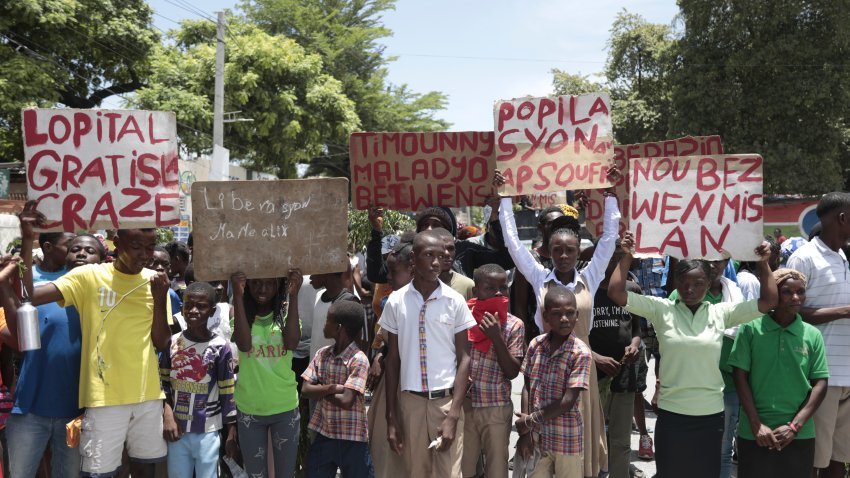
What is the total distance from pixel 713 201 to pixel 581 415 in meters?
1.58

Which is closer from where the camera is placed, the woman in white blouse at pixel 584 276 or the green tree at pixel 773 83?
the woman in white blouse at pixel 584 276

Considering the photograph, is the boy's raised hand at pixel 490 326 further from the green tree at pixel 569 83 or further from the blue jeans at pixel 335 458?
the green tree at pixel 569 83

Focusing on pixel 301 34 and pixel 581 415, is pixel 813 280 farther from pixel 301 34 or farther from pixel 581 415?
pixel 301 34

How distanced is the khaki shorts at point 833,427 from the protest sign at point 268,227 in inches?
124

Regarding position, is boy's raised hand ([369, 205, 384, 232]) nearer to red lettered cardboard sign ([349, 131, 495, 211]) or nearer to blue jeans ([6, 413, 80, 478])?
red lettered cardboard sign ([349, 131, 495, 211])

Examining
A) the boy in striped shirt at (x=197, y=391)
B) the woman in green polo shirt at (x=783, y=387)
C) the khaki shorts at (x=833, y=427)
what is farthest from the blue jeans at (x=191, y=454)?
the khaki shorts at (x=833, y=427)

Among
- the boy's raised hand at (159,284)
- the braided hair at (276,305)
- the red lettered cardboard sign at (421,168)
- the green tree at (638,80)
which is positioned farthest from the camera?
the green tree at (638,80)

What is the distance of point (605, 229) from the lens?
465 centimetres

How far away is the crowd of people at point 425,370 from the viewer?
4086 millimetres

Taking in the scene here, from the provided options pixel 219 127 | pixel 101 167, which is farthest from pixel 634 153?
pixel 219 127

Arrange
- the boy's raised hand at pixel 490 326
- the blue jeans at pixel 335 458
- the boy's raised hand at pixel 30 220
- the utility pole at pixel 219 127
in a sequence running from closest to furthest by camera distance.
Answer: the boy's raised hand at pixel 30 220, the boy's raised hand at pixel 490 326, the blue jeans at pixel 335 458, the utility pole at pixel 219 127

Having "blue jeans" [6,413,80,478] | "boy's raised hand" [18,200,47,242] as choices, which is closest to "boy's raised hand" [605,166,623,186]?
"boy's raised hand" [18,200,47,242]

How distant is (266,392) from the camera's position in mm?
4480

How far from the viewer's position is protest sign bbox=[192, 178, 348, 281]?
14.1ft
